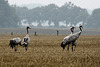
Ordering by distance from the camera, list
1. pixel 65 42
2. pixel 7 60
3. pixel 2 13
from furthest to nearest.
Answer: pixel 2 13
pixel 65 42
pixel 7 60

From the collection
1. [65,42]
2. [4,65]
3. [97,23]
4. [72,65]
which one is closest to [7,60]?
[4,65]

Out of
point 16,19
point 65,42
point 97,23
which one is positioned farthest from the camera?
point 97,23

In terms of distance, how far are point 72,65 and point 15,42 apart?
10.3 meters

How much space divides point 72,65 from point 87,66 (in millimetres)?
783

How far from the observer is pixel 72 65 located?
1619 centimetres

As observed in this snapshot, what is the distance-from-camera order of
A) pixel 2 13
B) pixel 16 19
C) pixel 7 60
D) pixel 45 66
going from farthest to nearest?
pixel 16 19
pixel 2 13
pixel 7 60
pixel 45 66

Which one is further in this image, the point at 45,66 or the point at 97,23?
the point at 97,23

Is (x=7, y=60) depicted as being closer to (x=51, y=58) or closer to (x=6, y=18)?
(x=51, y=58)

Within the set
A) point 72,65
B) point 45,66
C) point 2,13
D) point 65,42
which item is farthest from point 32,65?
point 2,13

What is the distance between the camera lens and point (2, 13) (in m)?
157

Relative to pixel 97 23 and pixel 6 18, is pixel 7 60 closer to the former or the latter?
pixel 6 18

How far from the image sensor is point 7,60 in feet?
60.6

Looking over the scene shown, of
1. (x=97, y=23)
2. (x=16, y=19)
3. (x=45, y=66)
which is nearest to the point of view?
(x=45, y=66)

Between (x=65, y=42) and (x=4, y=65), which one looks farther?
(x=65, y=42)
